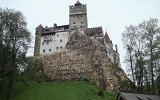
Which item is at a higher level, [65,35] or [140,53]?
[65,35]

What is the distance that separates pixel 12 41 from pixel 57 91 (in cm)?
1504

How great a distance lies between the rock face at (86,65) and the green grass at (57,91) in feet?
17.6

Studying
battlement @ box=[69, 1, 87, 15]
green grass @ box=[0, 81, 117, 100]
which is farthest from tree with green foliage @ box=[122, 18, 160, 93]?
battlement @ box=[69, 1, 87, 15]

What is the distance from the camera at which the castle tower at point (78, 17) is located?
93.8 meters

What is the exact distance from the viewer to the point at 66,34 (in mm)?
91688

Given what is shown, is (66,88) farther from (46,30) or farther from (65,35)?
(46,30)

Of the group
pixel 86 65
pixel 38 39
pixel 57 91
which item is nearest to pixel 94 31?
pixel 86 65

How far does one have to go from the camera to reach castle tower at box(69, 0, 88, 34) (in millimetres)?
93812

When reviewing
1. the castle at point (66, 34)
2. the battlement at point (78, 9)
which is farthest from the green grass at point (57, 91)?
the battlement at point (78, 9)

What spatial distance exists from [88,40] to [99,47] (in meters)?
4.31

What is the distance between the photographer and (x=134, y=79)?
63719 millimetres

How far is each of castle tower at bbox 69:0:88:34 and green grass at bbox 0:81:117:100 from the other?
26462 millimetres

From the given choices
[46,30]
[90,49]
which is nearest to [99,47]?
[90,49]

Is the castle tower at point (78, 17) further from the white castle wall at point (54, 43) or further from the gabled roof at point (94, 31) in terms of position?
the white castle wall at point (54, 43)
